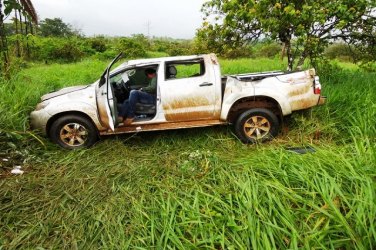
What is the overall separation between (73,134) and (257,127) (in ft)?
10.2

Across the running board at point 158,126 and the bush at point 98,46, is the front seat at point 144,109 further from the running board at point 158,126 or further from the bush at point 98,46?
the bush at point 98,46

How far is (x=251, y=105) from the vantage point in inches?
212

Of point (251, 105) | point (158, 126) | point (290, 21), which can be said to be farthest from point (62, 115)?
point (290, 21)

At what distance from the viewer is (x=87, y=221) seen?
11.0ft

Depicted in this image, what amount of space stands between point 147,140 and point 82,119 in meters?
1.18

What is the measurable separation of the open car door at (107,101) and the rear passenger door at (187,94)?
816 mm

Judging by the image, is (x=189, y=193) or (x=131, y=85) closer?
(x=189, y=193)

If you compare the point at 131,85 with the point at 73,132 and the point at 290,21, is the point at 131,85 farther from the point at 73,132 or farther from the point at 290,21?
the point at 290,21

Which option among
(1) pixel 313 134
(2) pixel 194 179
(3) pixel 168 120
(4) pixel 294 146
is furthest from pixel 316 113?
(2) pixel 194 179

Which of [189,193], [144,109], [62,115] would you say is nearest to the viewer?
[189,193]

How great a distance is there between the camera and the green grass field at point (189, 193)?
282 cm

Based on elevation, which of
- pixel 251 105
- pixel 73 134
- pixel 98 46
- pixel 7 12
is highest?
pixel 98 46

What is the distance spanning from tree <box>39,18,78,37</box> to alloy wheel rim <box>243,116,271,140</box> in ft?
109

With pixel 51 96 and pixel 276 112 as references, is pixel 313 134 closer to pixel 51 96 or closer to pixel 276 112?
pixel 276 112
